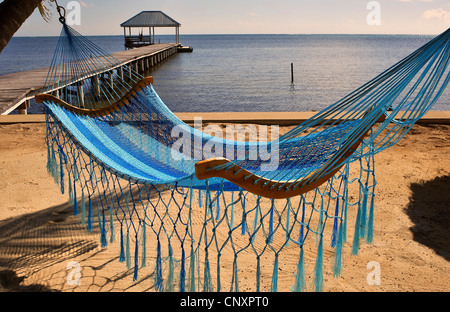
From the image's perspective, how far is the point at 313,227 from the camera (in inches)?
89.7

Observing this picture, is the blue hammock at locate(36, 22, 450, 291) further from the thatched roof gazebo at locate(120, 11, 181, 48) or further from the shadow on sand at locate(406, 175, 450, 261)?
the thatched roof gazebo at locate(120, 11, 181, 48)

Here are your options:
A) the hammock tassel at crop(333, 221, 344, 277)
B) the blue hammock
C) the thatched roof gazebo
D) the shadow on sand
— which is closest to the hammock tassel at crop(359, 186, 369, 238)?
the blue hammock

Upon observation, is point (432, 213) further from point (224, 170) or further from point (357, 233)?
point (224, 170)

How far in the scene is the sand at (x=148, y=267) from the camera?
1801mm

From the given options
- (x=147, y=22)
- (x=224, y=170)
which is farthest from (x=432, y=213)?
(x=147, y=22)

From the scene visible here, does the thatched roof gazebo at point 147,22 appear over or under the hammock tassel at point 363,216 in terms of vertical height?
over

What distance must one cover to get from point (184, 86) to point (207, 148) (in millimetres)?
13213

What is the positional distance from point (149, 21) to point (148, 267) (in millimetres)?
29872

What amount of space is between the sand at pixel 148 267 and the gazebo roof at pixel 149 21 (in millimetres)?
27756

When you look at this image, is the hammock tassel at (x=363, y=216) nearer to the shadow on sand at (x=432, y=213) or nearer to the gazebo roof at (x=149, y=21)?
the shadow on sand at (x=432, y=213)

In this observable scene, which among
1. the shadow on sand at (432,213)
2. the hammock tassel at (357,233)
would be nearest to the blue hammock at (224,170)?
the hammock tassel at (357,233)

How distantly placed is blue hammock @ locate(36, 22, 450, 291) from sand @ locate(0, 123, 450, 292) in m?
0.11
